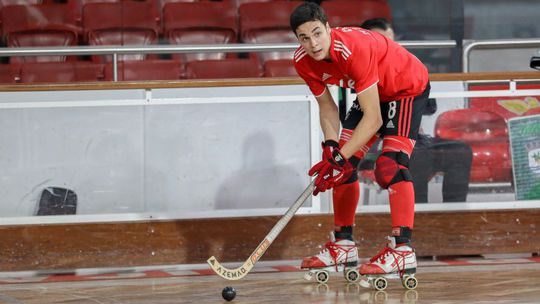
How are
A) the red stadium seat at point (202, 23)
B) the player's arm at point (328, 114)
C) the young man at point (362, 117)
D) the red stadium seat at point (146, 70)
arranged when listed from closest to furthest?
the young man at point (362, 117), the player's arm at point (328, 114), the red stadium seat at point (146, 70), the red stadium seat at point (202, 23)

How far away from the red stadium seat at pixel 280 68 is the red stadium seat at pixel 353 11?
0.48 m

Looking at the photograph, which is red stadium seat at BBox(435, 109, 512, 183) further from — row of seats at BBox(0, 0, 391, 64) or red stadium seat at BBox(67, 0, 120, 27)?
red stadium seat at BBox(67, 0, 120, 27)

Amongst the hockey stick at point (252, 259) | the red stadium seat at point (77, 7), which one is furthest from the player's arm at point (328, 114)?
the red stadium seat at point (77, 7)

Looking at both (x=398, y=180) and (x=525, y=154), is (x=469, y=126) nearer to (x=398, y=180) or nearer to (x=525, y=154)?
(x=525, y=154)

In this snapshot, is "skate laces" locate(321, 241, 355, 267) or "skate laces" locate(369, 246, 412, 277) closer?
"skate laces" locate(369, 246, 412, 277)

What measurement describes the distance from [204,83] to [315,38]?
1.45m

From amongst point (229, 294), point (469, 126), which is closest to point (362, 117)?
point (229, 294)

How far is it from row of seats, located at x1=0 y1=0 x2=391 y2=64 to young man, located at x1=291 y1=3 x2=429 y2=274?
1.62m

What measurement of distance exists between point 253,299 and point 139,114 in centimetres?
159

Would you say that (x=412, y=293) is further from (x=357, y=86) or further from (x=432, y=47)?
(x=432, y=47)

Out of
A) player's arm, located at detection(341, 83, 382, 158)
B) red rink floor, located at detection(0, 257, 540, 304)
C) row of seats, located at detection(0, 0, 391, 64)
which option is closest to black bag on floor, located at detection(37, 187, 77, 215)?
red rink floor, located at detection(0, 257, 540, 304)

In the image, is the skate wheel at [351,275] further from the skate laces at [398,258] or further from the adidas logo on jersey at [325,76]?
the adidas logo on jersey at [325,76]

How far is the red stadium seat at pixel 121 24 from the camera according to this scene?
5957 mm

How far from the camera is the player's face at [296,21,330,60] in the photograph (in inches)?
159
